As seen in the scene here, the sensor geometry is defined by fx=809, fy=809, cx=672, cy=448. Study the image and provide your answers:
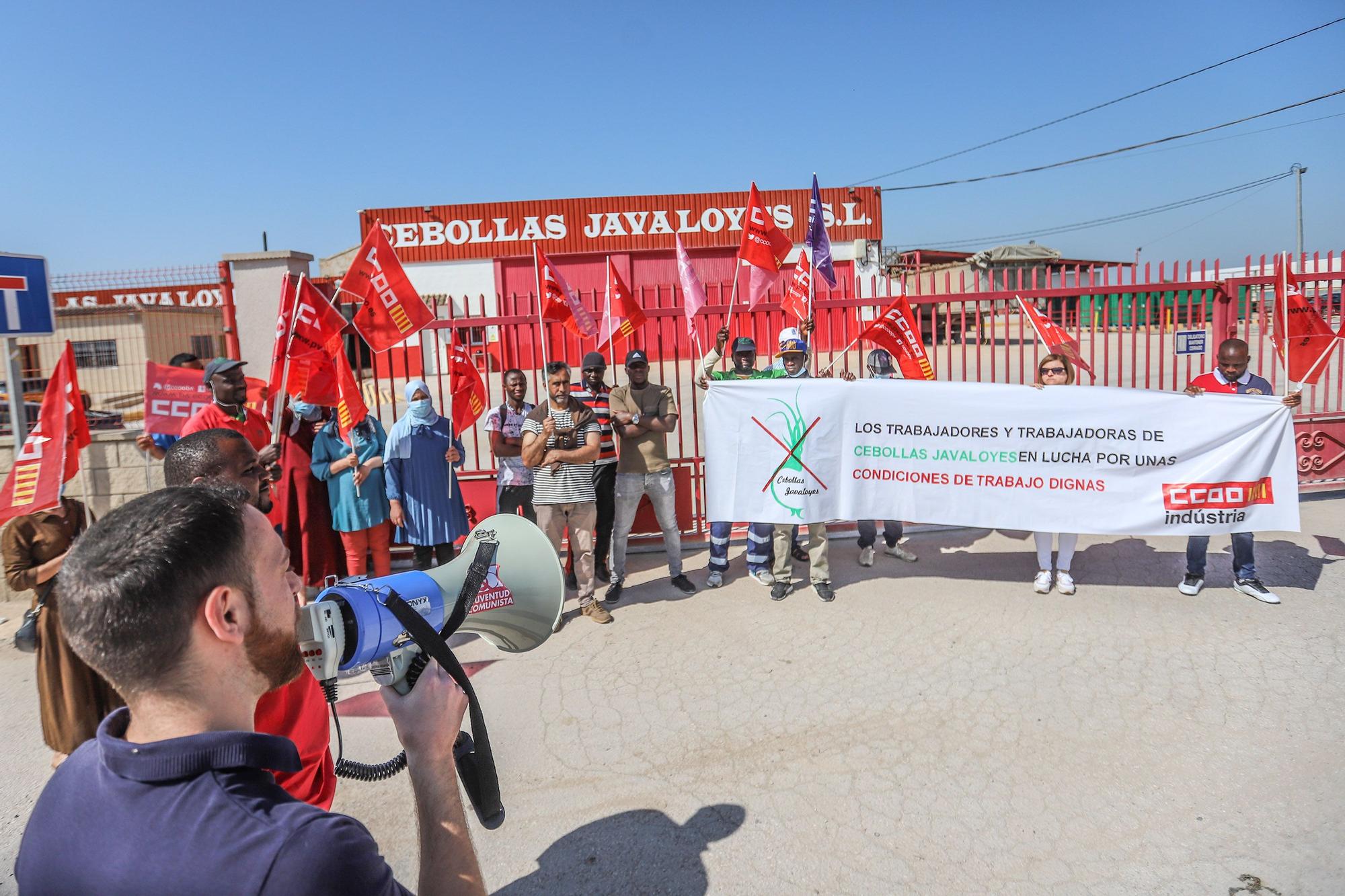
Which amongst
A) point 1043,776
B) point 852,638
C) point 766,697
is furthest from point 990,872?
point 852,638

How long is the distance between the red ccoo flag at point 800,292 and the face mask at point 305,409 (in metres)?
3.89

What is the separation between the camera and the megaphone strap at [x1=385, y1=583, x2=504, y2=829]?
1517 millimetres

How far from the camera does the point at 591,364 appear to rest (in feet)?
20.6

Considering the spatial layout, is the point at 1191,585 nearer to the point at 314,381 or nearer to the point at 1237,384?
the point at 1237,384

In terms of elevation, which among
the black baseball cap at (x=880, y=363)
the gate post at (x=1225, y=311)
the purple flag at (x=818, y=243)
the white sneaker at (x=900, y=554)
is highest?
the purple flag at (x=818, y=243)

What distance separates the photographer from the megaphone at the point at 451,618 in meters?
1.49

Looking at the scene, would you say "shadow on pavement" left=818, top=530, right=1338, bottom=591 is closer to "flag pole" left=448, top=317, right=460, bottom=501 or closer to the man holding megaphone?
"flag pole" left=448, top=317, right=460, bottom=501

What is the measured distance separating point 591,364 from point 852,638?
280cm

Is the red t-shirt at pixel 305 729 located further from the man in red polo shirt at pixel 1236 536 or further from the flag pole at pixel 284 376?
the man in red polo shirt at pixel 1236 536

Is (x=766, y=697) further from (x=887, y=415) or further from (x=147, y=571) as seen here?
(x=147, y=571)

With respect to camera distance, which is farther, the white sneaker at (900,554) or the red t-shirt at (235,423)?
the white sneaker at (900,554)

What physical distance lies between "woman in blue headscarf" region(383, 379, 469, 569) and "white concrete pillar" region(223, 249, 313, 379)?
11.4 ft

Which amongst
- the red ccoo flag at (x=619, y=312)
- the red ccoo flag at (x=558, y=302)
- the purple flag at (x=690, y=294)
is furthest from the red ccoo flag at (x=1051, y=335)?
the red ccoo flag at (x=558, y=302)

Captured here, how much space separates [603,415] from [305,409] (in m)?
2.22
